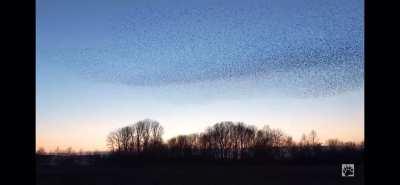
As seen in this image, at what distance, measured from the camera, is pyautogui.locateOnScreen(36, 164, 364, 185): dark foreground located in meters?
24.2

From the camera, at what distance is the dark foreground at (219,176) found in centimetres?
2419

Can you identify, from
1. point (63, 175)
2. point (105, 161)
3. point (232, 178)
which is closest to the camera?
point (232, 178)

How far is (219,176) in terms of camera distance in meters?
26.0
